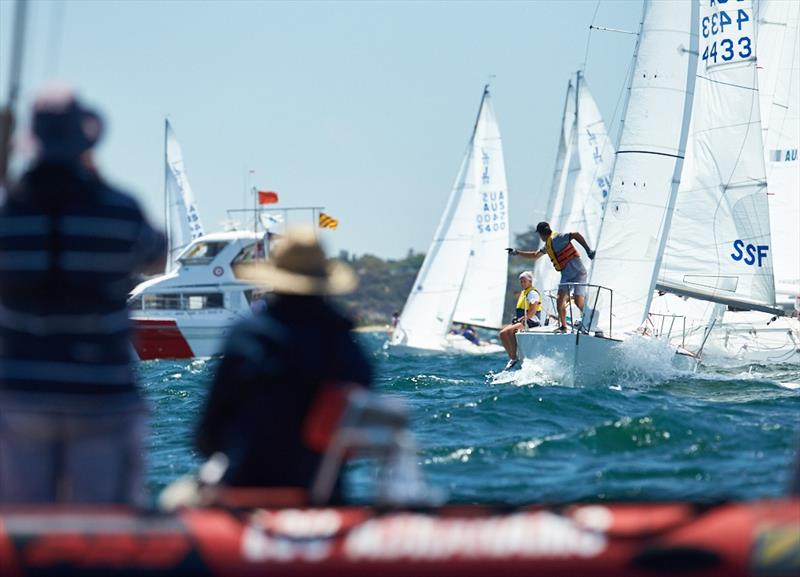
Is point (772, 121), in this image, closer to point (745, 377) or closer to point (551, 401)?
point (745, 377)

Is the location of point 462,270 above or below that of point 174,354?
above

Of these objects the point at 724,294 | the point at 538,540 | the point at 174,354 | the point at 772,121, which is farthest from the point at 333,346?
the point at 174,354

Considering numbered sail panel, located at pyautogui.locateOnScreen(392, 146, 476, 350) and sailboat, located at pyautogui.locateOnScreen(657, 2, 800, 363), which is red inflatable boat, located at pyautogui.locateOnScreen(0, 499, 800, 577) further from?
numbered sail panel, located at pyautogui.locateOnScreen(392, 146, 476, 350)

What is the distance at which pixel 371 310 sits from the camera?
150625 millimetres

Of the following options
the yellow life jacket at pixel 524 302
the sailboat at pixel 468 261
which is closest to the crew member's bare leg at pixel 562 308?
the yellow life jacket at pixel 524 302

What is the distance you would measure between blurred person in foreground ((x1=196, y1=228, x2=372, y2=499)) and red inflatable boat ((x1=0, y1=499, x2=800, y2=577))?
406 millimetres

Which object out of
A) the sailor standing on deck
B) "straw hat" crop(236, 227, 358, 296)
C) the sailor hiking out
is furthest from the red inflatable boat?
the sailor hiking out

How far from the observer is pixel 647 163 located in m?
18.2

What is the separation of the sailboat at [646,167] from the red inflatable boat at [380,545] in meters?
13.4

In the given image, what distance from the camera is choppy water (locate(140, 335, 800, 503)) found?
7.39 metres

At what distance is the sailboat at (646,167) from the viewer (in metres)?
17.7

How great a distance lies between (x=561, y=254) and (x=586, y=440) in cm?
734

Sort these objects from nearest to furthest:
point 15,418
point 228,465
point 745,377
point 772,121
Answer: point 15,418
point 228,465
point 745,377
point 772,121

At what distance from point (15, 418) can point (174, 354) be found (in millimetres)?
30734
